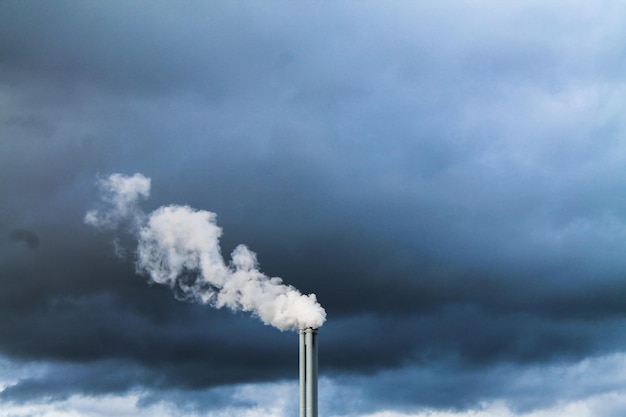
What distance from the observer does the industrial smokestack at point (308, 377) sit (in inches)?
3575

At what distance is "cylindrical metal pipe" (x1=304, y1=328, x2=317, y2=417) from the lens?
3570 inches

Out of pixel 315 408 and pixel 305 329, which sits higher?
pixel 305 329

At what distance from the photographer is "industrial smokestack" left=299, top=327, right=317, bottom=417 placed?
90.8 m

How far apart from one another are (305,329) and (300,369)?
4305 millimetres

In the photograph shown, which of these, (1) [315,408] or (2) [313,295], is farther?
(2) [313,295]

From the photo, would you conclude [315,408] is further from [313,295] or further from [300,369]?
[313,295]

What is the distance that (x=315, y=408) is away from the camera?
298 ft

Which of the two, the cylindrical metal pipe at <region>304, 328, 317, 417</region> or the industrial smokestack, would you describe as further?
the industrial smokestack

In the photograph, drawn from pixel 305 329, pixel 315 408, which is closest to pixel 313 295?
pixel 305 329

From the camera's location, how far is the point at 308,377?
91.4m

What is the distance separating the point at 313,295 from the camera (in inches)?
3851

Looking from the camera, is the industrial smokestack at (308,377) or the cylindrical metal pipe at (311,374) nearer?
the cylindrical metal pipe at (311,374)

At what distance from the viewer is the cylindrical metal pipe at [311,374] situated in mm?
90688

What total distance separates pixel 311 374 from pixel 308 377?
0.42 meters
